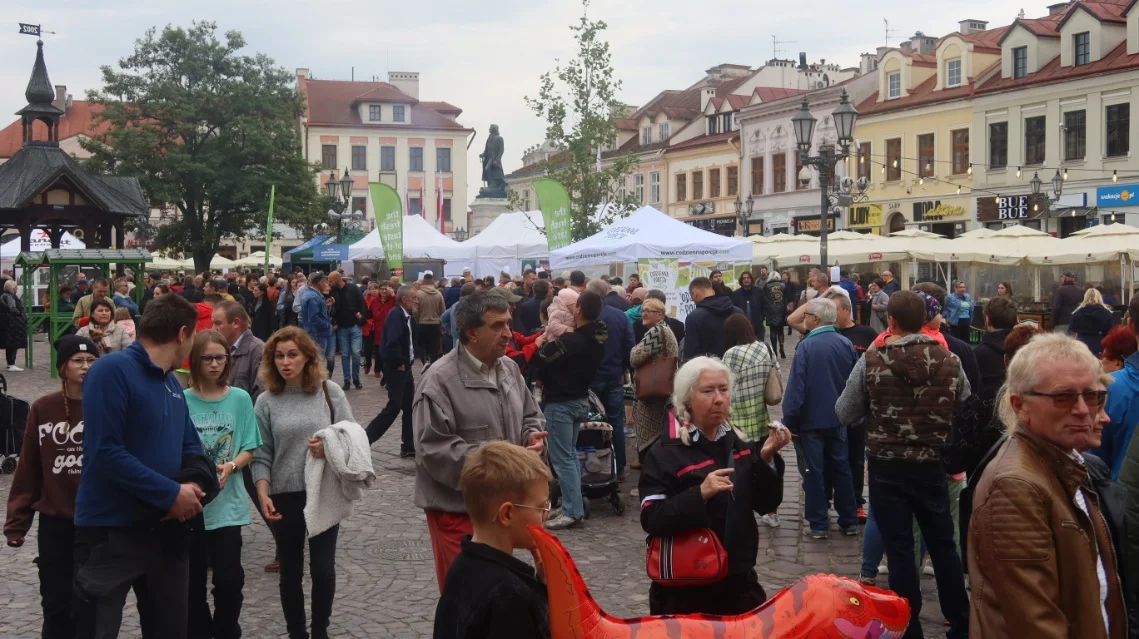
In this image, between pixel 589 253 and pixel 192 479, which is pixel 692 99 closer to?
pixel 589 253

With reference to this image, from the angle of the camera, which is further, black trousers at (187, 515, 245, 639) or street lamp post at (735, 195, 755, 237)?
street lamp post at (735, 195, 755, 237)

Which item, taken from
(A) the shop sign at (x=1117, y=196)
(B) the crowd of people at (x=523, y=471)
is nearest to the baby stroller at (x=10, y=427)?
(B) the crowd of people at (x=523, y=471)

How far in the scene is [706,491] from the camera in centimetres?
379

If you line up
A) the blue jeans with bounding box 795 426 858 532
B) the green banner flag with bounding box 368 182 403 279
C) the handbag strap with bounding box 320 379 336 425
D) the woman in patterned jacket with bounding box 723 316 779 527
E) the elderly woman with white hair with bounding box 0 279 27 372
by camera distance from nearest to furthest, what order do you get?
the handbag strap with bounding box 320 379 336 425, the blue jeans with bounding box 795 426 858 532, the woman in patterned jacket with bounding box 723 316 779 527, the elderly woman with white hair with bounding box 0 279 27 372, the green banner flag with bounding box 368 182 403 279

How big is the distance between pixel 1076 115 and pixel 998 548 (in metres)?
39.7

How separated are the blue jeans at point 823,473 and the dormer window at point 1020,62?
122 ft

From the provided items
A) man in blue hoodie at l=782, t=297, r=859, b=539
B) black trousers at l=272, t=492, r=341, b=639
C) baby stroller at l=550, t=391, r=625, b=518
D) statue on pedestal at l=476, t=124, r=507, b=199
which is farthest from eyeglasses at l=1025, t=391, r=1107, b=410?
statue on pedestal at l=476, t=124, r=507, b=199

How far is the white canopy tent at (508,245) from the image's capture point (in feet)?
97.3

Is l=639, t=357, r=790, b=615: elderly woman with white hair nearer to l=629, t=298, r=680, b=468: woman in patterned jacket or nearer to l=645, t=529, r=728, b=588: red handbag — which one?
l=645, t=529, r=728, b=588: red handbag

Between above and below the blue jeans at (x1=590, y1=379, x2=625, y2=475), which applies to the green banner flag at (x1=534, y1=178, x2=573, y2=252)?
above

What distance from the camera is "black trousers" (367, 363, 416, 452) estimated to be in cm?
1069

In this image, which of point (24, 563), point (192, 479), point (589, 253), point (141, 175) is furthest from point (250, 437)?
point (141, 175)

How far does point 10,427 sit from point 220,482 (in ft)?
23.2

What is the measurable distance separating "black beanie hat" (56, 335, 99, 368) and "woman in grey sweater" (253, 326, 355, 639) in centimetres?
81
